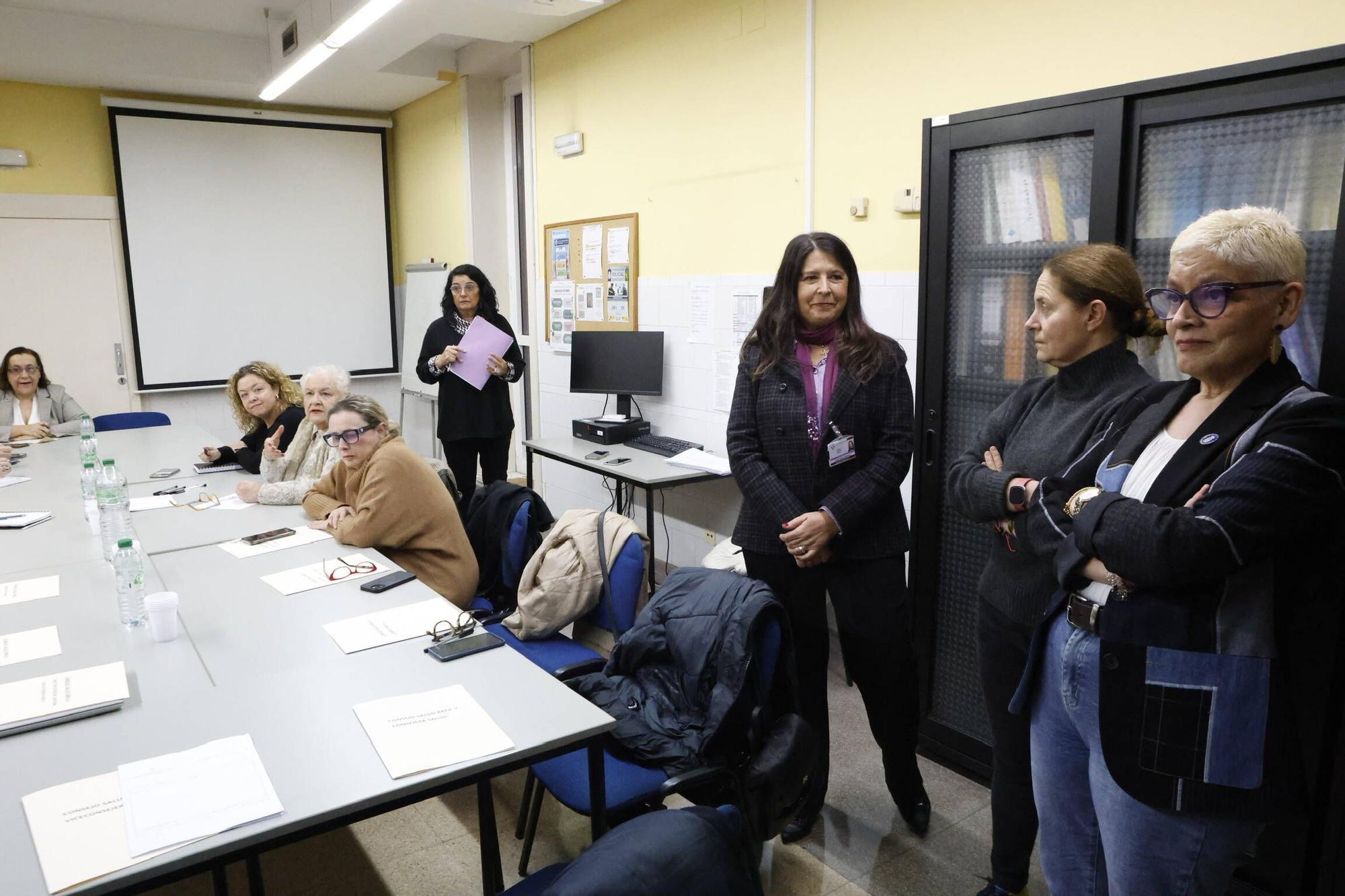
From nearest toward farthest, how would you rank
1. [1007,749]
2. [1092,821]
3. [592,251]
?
[1092,821], [1007,749], [592,251]

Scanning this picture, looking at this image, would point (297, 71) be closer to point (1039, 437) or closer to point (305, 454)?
point (305, 454)

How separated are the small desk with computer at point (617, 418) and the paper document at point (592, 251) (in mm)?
370

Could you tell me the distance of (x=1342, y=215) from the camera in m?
1.82

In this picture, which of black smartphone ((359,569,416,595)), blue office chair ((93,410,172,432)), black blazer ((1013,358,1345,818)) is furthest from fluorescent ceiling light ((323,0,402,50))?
black blazer ((1013,358,1345,818))

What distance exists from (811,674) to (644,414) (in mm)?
2563

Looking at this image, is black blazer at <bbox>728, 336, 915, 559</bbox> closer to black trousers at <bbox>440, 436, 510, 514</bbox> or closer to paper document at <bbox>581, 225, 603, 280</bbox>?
black trousers at <bbox>440, 436, 510, 514</bbox>

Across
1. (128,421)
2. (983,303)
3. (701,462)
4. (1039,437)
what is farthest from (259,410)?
(1039,437)

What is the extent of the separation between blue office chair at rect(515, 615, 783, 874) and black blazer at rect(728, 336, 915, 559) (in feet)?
1.40

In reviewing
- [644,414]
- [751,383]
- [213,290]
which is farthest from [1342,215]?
[213,290]

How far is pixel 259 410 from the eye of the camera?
4.21 metres

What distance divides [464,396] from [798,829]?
2.98m

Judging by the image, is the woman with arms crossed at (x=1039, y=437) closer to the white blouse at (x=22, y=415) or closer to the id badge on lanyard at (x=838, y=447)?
the id badge on lanyard at (x=838, y=447)

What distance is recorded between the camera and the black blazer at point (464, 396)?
186 inches

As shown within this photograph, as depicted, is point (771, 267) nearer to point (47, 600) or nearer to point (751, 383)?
point (751, 383)
